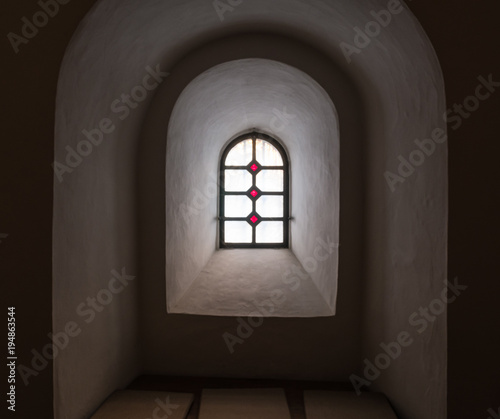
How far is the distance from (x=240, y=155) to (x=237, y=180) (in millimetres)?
290

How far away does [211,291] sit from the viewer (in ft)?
11.7

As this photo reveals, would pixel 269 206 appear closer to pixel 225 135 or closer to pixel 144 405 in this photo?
pixel 225 135

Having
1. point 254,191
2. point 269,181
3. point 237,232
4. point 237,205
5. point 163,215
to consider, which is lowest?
point 237,232

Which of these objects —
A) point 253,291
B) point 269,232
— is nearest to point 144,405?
point 253,291

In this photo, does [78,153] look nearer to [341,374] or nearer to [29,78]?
[29,78]

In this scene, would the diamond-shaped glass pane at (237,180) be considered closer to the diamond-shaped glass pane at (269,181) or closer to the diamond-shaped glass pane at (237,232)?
the diamond-shaped glass pane at (269,181)

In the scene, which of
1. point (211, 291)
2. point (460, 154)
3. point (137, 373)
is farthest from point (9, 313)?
point (460, 154)

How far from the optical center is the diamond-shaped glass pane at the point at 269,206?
497 cm

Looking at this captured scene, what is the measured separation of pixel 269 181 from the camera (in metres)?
5.03

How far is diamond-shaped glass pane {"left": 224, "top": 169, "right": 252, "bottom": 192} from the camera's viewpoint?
4.98 metres

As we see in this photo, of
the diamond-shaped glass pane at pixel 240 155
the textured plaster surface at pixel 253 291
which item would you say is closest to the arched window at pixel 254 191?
the diamond-shaped glass pane at pixel 240 155

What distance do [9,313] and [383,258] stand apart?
2.17 m

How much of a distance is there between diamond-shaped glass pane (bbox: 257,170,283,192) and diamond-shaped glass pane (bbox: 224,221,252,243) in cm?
48

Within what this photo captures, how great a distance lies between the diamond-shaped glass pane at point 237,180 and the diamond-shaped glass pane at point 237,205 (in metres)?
0.09
